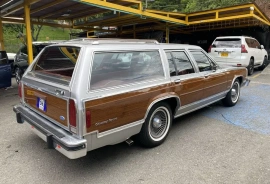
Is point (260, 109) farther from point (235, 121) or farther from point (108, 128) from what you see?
point (108, 128)

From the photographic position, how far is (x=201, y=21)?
455 inches

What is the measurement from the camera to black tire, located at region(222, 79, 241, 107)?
562cm

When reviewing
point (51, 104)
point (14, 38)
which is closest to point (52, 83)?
point (51, 104)

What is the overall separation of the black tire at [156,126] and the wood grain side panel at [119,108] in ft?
0.83

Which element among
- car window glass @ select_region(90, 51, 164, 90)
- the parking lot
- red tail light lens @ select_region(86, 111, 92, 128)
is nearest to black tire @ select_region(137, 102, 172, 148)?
the parking lot

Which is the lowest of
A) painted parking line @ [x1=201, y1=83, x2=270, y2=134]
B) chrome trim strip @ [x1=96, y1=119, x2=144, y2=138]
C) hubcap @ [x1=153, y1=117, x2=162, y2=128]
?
painted parking line @ [x1=201, y1=83, x2=270, y2=134]

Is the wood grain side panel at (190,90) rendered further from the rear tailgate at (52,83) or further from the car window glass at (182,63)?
the rear tailgate at (52,83)

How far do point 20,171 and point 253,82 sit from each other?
879 cm

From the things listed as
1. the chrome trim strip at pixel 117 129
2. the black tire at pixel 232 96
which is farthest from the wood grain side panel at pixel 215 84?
the chrome trim strip at pixel 117 129

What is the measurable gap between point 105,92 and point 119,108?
29cm

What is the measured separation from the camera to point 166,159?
10.8ft

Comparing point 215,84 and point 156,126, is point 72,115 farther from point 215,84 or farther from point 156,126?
point 215,84

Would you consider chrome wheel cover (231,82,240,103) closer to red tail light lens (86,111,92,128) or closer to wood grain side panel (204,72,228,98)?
wood grain side panel (204,72,228,98)

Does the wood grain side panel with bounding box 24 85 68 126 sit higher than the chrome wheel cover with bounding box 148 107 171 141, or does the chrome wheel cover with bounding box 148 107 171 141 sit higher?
the wood grain side panel with bounding box 24 85 68 126
